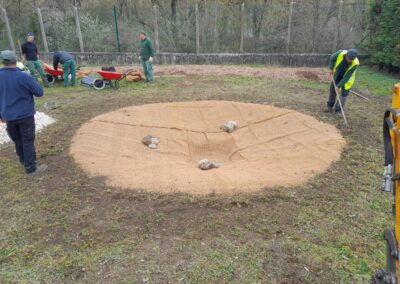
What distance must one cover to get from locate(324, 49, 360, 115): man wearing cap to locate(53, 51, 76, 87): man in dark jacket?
748 cm

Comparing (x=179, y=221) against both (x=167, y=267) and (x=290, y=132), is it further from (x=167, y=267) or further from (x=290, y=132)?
(x=290, y=132)

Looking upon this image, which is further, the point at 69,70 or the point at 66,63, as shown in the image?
the point at 69,70

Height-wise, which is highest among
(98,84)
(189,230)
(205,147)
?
(98,84)

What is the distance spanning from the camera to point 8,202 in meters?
4.66

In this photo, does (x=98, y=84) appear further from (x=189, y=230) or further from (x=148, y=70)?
(x=189, y=230)

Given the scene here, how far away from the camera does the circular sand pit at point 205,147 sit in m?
5.06

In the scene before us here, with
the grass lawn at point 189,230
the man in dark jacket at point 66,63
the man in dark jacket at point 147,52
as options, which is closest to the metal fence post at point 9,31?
the man in dark jacket at point 66,63

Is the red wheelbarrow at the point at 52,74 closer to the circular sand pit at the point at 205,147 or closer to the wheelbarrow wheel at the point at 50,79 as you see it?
the wheelbarrow wheel at the point at 50,79

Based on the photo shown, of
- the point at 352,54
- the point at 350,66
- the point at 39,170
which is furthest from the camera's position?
the point at 350,66

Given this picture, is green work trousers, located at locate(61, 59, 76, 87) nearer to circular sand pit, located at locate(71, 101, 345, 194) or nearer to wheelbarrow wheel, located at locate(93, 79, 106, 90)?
wheelbarrow wheel, located at locate(93, 79, 106, 90)

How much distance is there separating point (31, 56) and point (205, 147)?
6.73 metres

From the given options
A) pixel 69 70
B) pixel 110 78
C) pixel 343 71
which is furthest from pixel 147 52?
pixel 343 71

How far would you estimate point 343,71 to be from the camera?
302 inches

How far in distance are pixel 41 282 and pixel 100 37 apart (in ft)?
42.9
